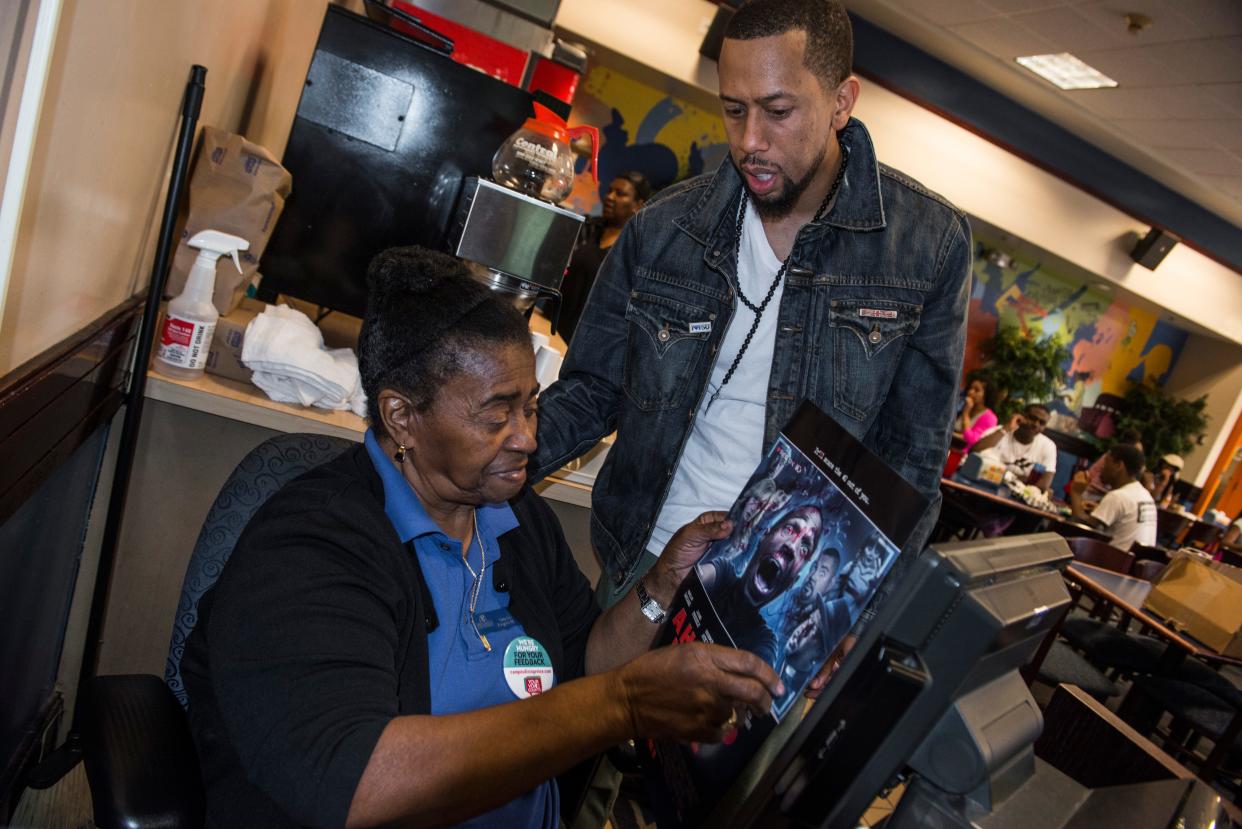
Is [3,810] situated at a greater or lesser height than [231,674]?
lesser

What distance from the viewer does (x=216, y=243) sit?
2.02 metres

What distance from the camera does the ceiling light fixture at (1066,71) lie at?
6430 mm

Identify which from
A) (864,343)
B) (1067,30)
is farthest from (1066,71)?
(864,343)

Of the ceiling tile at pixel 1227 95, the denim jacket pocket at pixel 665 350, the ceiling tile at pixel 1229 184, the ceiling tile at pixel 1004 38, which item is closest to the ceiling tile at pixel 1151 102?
the ceiling tile at pixel 1227 95

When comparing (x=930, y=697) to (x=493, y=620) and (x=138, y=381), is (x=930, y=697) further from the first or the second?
(x=138, y=381)

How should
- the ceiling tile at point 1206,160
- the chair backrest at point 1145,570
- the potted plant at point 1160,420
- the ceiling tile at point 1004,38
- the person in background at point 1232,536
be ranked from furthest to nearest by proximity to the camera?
the potted plant at point 1160,420 → the person in background at point 1232,536 → the ceiling tile at point 1206,160 → the ceiling tile at point 1004,38 → the chair backrest at point 1145,570

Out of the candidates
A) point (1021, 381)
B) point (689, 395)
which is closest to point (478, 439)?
point (689, 395)

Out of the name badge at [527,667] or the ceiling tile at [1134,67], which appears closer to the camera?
the name badge at [527,667]

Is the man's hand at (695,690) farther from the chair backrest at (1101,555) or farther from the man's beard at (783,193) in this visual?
the chair backrest at (1101,555)

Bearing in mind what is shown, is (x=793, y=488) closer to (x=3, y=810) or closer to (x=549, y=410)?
(x=549, y=410)

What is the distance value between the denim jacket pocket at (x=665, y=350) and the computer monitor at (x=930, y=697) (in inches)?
41.9

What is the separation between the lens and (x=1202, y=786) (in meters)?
0.92

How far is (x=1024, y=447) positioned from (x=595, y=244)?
5092mm

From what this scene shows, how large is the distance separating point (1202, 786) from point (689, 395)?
3.46 feet
